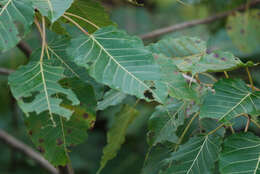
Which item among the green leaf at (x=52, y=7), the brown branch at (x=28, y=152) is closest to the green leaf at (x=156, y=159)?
the green leaf at (x=52, y=7)

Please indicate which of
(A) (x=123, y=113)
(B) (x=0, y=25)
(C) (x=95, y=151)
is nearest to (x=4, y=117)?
(C) (x=95, y=151)

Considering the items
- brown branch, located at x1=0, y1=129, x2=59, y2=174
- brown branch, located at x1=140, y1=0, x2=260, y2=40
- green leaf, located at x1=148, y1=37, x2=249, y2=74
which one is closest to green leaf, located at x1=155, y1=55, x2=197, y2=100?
Answer: green leaf, located at x1=148, y1=37, x2=249, y2=74

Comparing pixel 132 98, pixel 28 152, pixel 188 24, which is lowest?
pixel 132 98

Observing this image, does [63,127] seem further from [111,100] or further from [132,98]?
[132,98]

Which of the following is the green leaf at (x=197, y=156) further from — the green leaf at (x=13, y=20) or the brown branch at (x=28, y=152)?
the brown branch at (x=28, y=152)

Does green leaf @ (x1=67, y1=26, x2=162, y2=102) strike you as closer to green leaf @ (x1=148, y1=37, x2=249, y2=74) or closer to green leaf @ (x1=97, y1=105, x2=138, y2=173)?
green leaf @ (x1=148, y1=37, x2=249, y2=74)

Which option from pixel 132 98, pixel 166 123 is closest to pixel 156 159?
pixel 166 123

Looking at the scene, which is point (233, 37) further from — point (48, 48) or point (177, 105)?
point (48, 48)
